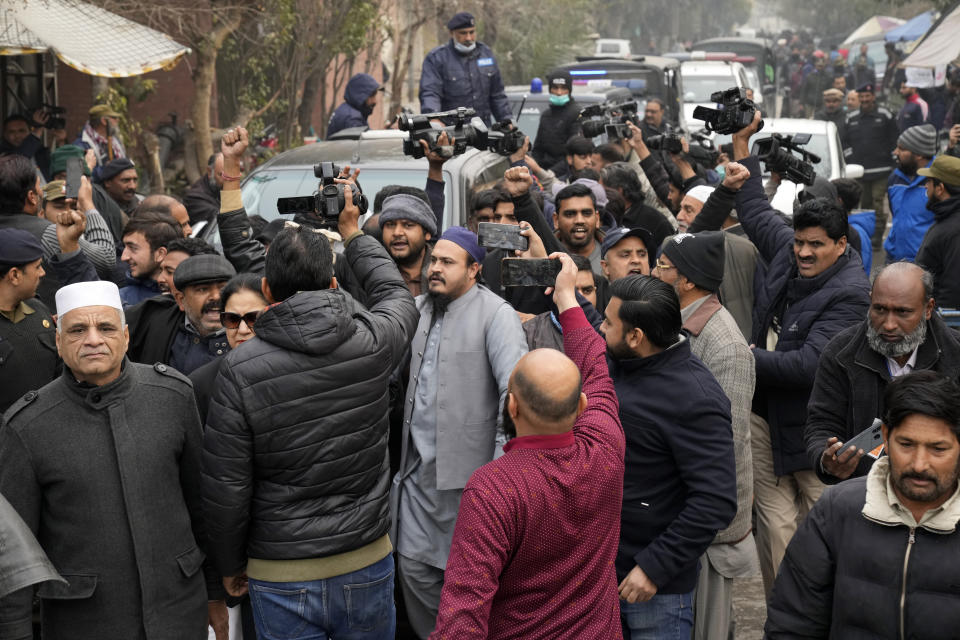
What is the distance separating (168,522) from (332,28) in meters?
12.1

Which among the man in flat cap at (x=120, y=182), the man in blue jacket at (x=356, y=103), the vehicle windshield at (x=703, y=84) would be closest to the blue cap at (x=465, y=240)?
the man in flat cap at (x=120, y=182)

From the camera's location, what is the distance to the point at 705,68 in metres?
20.8

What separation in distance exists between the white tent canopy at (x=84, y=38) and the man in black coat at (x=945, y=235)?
21.8 feet

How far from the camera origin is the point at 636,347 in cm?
405

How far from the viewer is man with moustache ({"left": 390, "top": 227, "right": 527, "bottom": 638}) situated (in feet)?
14.9

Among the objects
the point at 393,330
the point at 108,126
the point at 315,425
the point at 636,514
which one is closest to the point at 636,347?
the point at 636,514

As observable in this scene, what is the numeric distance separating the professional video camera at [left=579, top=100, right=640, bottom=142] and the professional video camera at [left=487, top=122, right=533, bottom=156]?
122 centimetres

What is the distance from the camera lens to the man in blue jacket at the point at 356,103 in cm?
1083

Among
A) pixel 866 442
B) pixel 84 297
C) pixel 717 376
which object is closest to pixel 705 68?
pixel 717 376

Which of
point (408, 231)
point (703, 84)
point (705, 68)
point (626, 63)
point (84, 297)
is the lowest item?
point (84, 297)

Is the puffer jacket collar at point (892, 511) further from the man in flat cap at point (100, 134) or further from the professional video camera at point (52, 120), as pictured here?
the professional video camera at point (52, 120)

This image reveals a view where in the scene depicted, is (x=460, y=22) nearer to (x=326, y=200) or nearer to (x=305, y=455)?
(x=326, y=200)

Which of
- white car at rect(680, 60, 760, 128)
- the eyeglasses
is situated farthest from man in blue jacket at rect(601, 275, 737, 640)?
white car at rect(680, 60, 760, 128)

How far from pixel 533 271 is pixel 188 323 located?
178 cm
